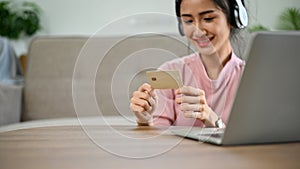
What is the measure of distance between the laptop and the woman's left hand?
73 millimetres

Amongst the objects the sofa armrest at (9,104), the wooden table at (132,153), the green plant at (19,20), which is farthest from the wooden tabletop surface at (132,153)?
the green plant at (19,20)

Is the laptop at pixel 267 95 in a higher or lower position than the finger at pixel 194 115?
higher

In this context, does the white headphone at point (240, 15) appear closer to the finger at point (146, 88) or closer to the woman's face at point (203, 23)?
the woman's face at point (203, 23)

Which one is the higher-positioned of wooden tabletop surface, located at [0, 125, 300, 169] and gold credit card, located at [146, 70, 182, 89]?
gold credit card, located at [146, 70, 182, 89]

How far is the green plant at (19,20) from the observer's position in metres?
3.84

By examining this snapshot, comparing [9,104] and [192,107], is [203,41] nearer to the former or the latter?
[192,107]

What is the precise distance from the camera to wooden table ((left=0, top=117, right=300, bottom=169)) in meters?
0.49

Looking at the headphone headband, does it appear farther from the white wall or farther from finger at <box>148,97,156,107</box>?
the white wall

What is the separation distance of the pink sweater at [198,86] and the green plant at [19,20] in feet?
10.3

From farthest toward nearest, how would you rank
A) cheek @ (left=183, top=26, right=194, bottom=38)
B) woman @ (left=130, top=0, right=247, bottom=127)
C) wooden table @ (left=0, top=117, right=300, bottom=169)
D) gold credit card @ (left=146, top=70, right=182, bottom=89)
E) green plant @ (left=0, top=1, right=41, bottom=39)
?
green plant @ (left=0, top=1, right=41, bottom=39) < cheek @ (left=183, top=26, right=194, bottom=38) < woman @ (left=130, top=0, right=247, bottom=127) < gold credit card @ (left=146, top=70, right=182, bottom=89) < wooden table @ (left=0, top=117, right=300, bottom=169)

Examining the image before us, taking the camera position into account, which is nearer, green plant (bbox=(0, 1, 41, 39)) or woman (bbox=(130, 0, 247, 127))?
woman (bbox=(130, 0, 247, 127))

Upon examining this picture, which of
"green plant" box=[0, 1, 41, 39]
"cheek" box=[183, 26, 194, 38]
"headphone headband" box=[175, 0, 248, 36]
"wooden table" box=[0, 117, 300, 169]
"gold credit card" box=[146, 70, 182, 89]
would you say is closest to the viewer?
"wooden table" box=[0, 117, 300, 169]

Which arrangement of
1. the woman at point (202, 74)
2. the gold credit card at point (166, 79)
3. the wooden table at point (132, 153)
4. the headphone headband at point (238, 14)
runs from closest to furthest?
→ 1. the wooden table at point (132, 153)
2. the gold credit card at point (166, 79)
3. the woman at point (202, 74)
4. the headphone headband at point (238, 14)

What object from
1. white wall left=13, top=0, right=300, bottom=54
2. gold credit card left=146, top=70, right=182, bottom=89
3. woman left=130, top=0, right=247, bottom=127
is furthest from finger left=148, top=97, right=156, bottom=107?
white wall left=13, top=0, right=300, bottom=54
